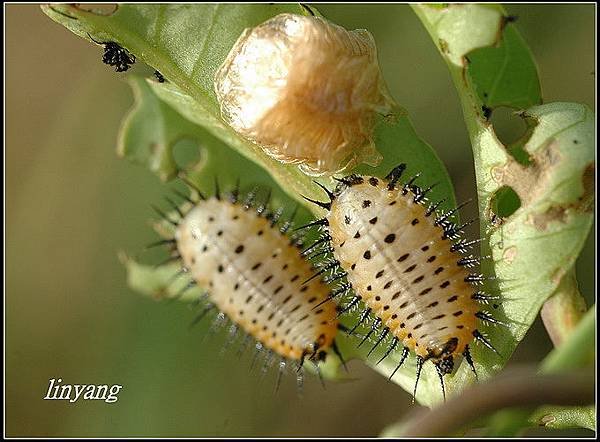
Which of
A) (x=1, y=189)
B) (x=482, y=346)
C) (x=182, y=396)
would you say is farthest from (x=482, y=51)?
(x=1, y=189)

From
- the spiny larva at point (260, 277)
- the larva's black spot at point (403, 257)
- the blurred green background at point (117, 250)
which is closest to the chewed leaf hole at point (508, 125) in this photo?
the blurred green background at point (117, 250)

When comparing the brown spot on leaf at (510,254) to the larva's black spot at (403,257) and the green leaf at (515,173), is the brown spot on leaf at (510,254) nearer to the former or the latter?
the green leaf at (515,173)

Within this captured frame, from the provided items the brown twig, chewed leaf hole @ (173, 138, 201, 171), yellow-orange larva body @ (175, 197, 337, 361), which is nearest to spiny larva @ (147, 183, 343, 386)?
yellow-orange larva body @ (175, 197, 337, 361)

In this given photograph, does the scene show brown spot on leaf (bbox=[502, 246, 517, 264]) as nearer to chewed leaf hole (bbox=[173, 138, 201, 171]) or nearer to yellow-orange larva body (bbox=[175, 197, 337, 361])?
yellow-orange larva body (bbox=[175, 197, 337, 361])

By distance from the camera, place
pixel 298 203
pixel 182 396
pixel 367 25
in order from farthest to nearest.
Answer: pixel 182 396, pixel 367 25, pixel 298 203

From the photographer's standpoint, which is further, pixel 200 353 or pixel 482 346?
pixel 200 353

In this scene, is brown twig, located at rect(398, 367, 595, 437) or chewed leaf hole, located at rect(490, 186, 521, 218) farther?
chewed leaf hole, located at rect(490, 186, 521, 218)

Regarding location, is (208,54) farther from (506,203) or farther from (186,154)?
(506,203)

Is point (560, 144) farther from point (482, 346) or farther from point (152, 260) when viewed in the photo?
point (152, 260)
